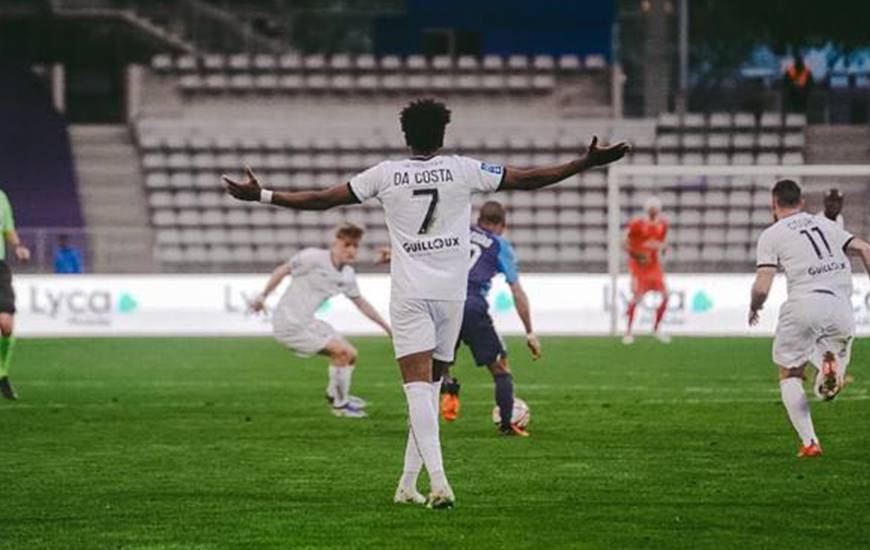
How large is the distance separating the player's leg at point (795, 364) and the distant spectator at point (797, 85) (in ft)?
96.5

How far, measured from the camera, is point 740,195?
35344 mm

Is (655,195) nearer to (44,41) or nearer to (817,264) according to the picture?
(44,41)

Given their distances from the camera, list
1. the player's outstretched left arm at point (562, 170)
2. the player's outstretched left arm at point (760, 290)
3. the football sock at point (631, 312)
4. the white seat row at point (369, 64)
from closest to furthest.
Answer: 1. the player's outstretched left arm at point (562, 170)
2. the player's outstretched left arm at point (760, 290)
3. the football sock at point (631, 312)
4. the white seat row at point (369, 64)

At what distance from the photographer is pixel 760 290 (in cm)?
1352

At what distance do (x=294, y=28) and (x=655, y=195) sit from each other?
2480 cm

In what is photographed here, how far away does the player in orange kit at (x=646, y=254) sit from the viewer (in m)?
30.3

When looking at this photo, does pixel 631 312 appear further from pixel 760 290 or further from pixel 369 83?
pixel 760 290

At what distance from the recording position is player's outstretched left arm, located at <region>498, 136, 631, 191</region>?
1070 centimetres

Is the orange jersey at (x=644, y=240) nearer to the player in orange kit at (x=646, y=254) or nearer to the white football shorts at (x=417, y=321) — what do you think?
the player in orange kit at (x=646, y=254)

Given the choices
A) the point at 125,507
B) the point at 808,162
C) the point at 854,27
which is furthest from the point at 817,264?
the point at 854,27

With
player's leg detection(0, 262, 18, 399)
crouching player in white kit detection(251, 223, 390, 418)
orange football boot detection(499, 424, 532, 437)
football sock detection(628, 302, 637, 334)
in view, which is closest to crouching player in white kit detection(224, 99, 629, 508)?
orange football boot detection(499, 424, 532, 437)

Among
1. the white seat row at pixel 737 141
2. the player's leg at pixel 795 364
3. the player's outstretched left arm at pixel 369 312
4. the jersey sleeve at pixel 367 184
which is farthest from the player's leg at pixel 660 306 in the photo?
the jersey sleeve at pixel 367 184

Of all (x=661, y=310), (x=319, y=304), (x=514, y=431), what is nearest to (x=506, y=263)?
(x=514, y=431)

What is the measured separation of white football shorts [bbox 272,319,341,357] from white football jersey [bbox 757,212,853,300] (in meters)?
5.13
